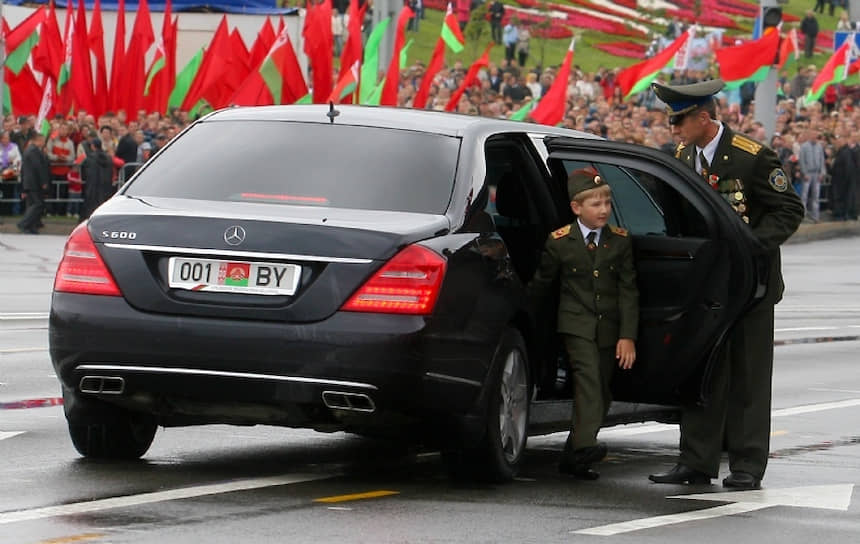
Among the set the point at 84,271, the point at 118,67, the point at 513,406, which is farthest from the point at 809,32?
the point at 84,271

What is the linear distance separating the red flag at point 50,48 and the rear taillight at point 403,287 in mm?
29159

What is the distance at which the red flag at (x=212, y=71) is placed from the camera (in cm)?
3772

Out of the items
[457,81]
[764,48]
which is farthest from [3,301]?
[457,81]

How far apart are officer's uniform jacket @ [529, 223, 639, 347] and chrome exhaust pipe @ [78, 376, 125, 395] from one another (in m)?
1.88

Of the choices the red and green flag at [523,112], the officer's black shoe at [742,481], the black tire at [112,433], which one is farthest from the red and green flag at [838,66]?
the black tire at [112,433]

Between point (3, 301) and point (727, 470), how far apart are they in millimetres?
11772

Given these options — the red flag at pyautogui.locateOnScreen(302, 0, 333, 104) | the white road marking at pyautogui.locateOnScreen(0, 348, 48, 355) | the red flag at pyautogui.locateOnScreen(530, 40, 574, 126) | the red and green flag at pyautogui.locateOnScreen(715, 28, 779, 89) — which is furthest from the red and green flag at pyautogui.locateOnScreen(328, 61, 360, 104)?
the white road marking at pyautogui.locateOnScreen(0, 348, 48, 355)

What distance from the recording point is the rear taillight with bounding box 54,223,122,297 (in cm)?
886

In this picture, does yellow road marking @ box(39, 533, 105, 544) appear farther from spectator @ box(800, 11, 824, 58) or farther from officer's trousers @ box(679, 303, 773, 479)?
spectator @ box(800, 11, 824, 58)

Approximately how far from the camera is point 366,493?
893 centimetres

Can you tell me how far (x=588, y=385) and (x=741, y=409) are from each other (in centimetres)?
72

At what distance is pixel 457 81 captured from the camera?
5038 cm

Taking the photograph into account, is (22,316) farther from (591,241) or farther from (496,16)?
(496,16)

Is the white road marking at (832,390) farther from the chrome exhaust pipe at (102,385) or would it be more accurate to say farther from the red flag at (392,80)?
the red flag at (392,80)
